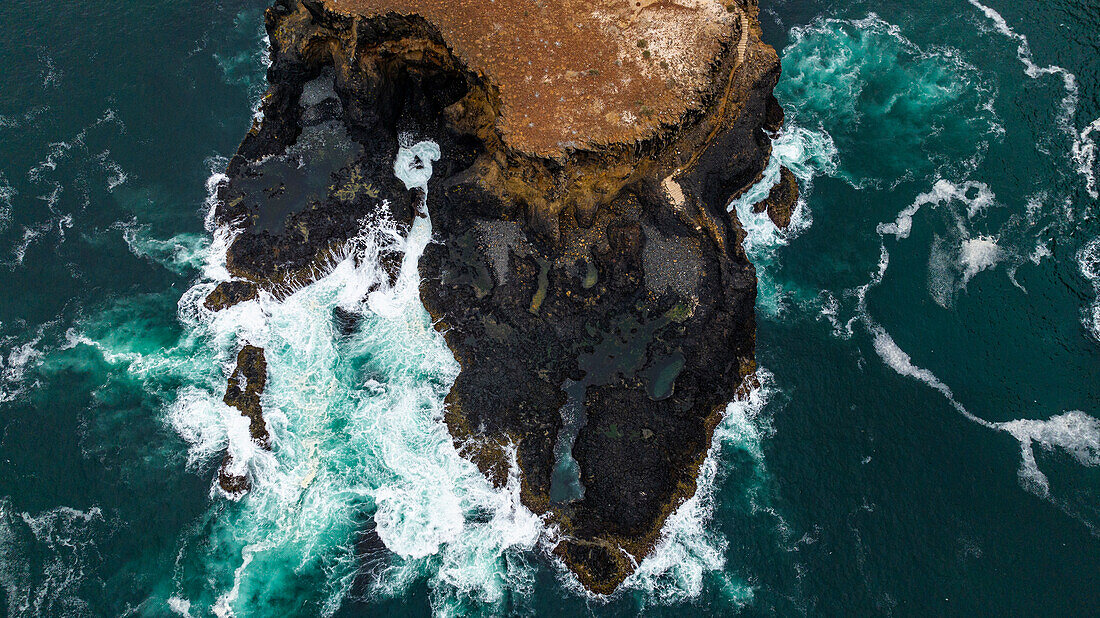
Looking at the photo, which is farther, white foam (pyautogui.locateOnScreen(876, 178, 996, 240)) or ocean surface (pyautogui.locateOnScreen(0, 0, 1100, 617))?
white foam (pyautogui.locateOnScreen(876, 178, 996, 240))

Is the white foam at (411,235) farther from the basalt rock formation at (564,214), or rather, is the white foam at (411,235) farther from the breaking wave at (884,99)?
the breaking wave at (884,99)

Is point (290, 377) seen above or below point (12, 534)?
above

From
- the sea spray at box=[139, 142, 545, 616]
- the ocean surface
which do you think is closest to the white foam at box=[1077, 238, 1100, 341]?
the ocean surface

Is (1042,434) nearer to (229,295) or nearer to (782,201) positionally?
(782,201)

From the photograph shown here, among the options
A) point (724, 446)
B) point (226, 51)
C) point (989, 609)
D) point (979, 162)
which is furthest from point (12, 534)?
point (979, 162)

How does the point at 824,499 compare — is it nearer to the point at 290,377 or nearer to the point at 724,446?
the point at 724,446

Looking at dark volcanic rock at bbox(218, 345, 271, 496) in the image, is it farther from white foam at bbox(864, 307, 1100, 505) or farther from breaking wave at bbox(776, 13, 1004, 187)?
breaking wave at bbox(776, 13, 1004, 187)
